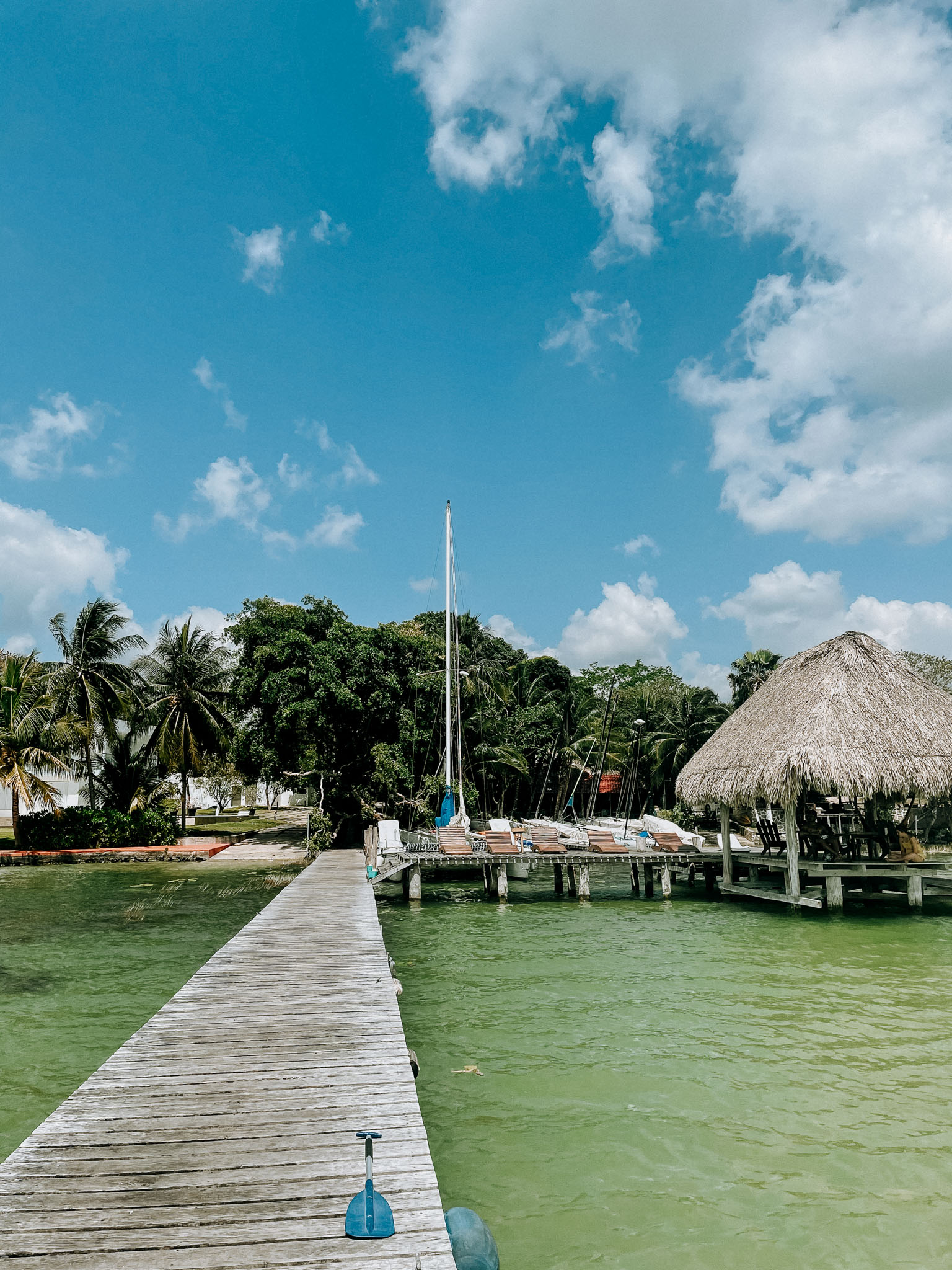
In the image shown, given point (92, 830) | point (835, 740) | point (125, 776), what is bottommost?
point (92, 830)

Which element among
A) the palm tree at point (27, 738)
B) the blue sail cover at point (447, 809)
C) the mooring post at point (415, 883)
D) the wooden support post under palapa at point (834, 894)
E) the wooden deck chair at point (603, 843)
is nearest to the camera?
the wooden support post under palapa at point (834, 894)

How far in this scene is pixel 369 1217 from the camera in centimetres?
336

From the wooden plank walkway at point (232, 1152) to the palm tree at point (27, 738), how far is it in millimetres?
26611

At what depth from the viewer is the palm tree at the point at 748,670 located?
138 ft

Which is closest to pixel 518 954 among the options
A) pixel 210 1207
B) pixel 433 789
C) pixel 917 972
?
pixel 917 972

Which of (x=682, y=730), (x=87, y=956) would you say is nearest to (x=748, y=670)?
(x=682, y=730)

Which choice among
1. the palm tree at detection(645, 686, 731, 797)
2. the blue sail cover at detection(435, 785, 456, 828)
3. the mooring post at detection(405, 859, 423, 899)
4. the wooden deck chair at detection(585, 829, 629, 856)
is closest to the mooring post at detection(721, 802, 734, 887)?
the wooden deck chair at detection(585, 829, 629, 856)

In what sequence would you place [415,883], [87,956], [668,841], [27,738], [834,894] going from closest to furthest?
[87,956] → [834,894] → [415,883] → [668,841] → [27,738]

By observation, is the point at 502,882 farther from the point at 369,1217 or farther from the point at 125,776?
the point at 125,776

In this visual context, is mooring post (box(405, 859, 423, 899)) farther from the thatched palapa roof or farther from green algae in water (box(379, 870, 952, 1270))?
the thatched palapa roof

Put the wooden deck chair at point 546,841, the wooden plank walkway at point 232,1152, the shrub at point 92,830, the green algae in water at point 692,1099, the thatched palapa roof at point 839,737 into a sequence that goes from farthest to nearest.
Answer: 1. the shrub at point 92,830
2. the wooden deck chair at point 546,841
3. the thatched palapa roof at point 839,737
4. the green algae in water at point 692,1099
5. the wooden plank walkway at point 232,1152

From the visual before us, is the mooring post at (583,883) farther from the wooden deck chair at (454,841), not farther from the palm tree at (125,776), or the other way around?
the palm tree at (125,776)

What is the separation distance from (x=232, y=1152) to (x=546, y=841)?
17200 mm

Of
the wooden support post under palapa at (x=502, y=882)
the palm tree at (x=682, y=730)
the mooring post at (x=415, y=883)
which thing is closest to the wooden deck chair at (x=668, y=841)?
the wooden support post under palapa at (x=502, y=882)
